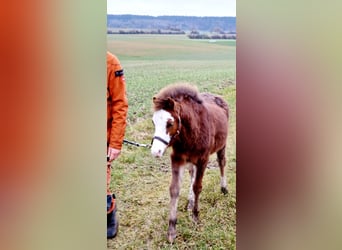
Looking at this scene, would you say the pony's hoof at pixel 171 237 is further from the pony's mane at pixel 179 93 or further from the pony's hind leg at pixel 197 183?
the pony's mane at pixel 179 93

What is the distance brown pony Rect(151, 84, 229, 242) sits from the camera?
1.77 metres

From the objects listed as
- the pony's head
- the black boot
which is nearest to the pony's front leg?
the pony's head

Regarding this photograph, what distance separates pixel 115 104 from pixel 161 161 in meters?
0.30

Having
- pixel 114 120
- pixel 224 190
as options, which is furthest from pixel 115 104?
pixel 224 190

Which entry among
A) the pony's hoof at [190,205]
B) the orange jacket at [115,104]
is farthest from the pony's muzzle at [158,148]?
the pony's hoof at [190,205]

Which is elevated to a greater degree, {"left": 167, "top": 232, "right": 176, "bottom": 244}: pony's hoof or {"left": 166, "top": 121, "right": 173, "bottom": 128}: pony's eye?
{"left": 166, "top": 121, "right": 173, "bottom": 128}: pony's eye

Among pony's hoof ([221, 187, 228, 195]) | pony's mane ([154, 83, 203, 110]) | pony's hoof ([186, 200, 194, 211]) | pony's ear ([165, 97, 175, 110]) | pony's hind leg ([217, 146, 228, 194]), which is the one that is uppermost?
pony's mane ([154, 83, 203, 110])

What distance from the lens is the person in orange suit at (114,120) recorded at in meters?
1.74

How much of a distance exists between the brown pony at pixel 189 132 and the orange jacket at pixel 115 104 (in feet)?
0.44

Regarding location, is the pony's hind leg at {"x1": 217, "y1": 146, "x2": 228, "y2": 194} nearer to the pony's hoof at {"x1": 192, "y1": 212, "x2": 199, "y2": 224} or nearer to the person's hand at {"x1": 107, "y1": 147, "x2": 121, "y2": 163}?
the pony's hoof at {"x1": 192, "y1": 212, "x2": 199, "y2": 224}

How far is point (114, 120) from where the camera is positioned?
1.75 meters

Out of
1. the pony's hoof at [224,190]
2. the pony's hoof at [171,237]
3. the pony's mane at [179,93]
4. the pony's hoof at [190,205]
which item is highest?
the pony's mane at [179,93]
